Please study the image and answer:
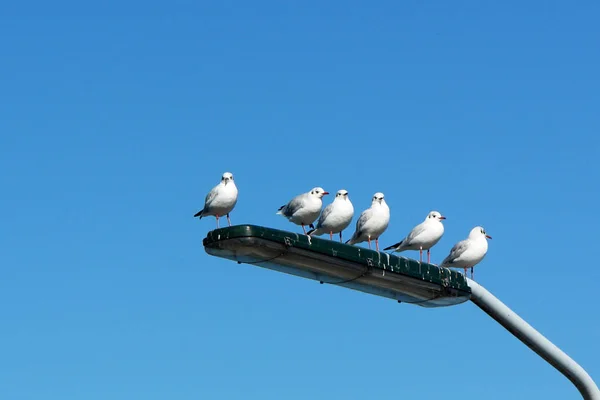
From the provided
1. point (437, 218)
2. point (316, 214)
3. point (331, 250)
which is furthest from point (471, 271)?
point (331, 250)

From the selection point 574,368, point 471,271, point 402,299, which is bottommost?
point 574,368

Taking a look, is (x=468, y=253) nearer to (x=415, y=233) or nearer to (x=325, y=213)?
(x=415, y=233)

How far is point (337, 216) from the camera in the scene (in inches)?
786

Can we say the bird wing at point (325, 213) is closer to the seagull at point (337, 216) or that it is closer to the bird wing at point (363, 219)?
the seagull at point (337, 216)

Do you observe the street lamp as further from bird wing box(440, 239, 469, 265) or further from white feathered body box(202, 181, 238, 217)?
white feathered body box(202, 181, 238, 217)

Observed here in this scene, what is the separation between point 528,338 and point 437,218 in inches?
372

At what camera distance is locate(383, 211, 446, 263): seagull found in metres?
20.9

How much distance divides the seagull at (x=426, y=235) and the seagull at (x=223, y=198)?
10.1ft

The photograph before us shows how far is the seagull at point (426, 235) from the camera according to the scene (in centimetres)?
2089

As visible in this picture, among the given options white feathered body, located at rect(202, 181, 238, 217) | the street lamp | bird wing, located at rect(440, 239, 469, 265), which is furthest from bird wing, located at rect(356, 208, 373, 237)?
the street lamp

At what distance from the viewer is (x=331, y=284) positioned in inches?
440

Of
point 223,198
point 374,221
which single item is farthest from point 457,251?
point 223,198

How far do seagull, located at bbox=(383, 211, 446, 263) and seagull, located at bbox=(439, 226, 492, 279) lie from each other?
0.54 m

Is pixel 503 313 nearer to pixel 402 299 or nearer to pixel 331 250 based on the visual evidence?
pixel 402 299
